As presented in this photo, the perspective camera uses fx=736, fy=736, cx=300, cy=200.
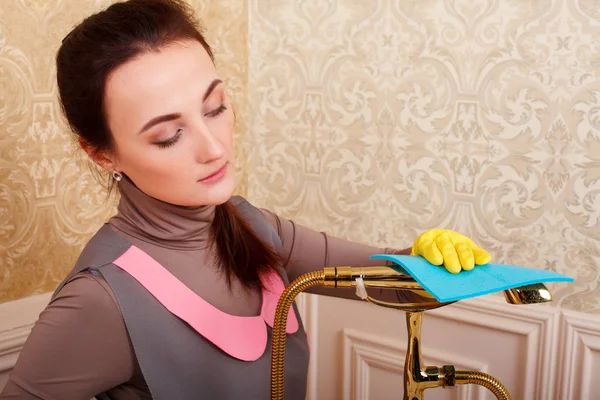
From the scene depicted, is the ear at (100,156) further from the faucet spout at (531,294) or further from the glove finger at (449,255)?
the faucet spout at (531,294)

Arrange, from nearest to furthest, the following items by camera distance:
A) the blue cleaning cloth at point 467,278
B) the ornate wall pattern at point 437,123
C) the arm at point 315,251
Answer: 1. the blue cleaning cloth at point 467,278
2. the arm at point 315,251
3. the ornate wall pattern at point 437,123

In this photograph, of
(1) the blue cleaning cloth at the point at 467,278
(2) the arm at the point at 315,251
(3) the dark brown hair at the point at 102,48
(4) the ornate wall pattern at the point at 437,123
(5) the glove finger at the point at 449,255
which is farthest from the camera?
(4) the ornate wall pattern at the point at 437,123

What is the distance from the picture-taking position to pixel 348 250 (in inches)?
56.1

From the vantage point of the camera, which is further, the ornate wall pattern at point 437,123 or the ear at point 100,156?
the ornate wall pattern at point 437,123

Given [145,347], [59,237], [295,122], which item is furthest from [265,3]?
[145,347]

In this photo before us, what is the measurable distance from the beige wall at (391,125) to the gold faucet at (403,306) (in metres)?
0.67

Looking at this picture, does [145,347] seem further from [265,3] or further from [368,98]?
[265,3]

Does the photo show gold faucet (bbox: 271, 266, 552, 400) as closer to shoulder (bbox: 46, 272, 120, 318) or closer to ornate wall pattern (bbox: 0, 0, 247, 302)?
shoulder (bbox: 46, 272, 120, 318)

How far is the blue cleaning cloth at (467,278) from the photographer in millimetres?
882

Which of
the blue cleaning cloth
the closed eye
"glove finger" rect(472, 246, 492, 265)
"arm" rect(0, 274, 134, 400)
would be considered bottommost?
"arm" rect(0, 274, 134, 400)

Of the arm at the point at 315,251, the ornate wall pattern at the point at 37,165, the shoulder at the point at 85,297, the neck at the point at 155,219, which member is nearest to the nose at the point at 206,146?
the neck at the point at 155,219

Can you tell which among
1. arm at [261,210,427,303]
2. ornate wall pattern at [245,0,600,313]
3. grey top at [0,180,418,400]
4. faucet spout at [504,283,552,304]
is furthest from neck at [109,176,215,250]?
ornate wall pattern at [245,0,600,313]

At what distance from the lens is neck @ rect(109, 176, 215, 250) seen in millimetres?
1190

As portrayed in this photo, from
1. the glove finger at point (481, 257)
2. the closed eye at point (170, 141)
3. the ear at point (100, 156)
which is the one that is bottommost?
the glove finger at point (481, 257)
